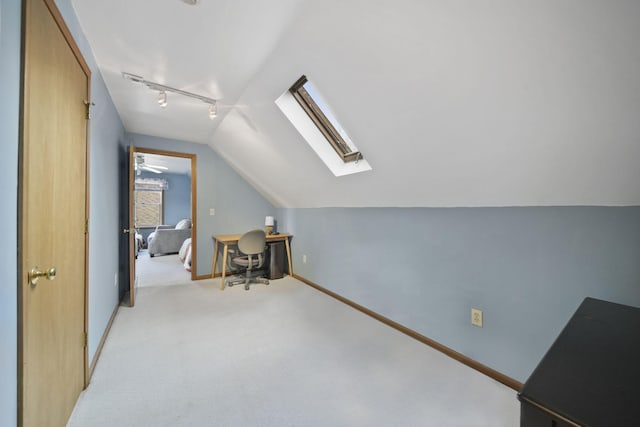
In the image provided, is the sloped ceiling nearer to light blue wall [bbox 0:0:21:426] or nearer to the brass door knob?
light blue wall [bbox 0:0:21:426]

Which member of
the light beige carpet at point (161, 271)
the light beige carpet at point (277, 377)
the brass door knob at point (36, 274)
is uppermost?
the brass door knob at point (36, 274)

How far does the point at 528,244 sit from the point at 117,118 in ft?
13.0

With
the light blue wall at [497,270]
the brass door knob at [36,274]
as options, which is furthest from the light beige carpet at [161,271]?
the brass door knob at [36,274]

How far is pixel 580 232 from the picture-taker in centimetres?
141

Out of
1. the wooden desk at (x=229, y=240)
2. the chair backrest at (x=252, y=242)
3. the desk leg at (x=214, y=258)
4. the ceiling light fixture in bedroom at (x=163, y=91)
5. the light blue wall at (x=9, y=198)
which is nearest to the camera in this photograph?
the light blue wall at (x=9, y=198)

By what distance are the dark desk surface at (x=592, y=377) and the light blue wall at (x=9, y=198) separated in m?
1.42

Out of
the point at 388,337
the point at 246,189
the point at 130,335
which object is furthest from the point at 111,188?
the point at 388,337

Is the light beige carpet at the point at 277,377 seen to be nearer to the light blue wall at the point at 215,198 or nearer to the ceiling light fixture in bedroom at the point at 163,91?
the light blue wall at the point at 215,198

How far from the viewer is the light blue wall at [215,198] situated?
13.2 ft

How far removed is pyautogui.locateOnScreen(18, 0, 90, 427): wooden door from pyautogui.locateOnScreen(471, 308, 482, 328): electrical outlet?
2.33 metres

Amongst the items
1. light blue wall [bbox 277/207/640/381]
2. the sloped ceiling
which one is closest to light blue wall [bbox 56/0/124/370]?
the sloped ceiling

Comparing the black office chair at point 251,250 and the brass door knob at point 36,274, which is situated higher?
the brass door knob at point 36,274

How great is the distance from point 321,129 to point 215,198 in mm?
2497

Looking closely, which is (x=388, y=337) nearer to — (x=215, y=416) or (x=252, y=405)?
(x=252, y=405)
